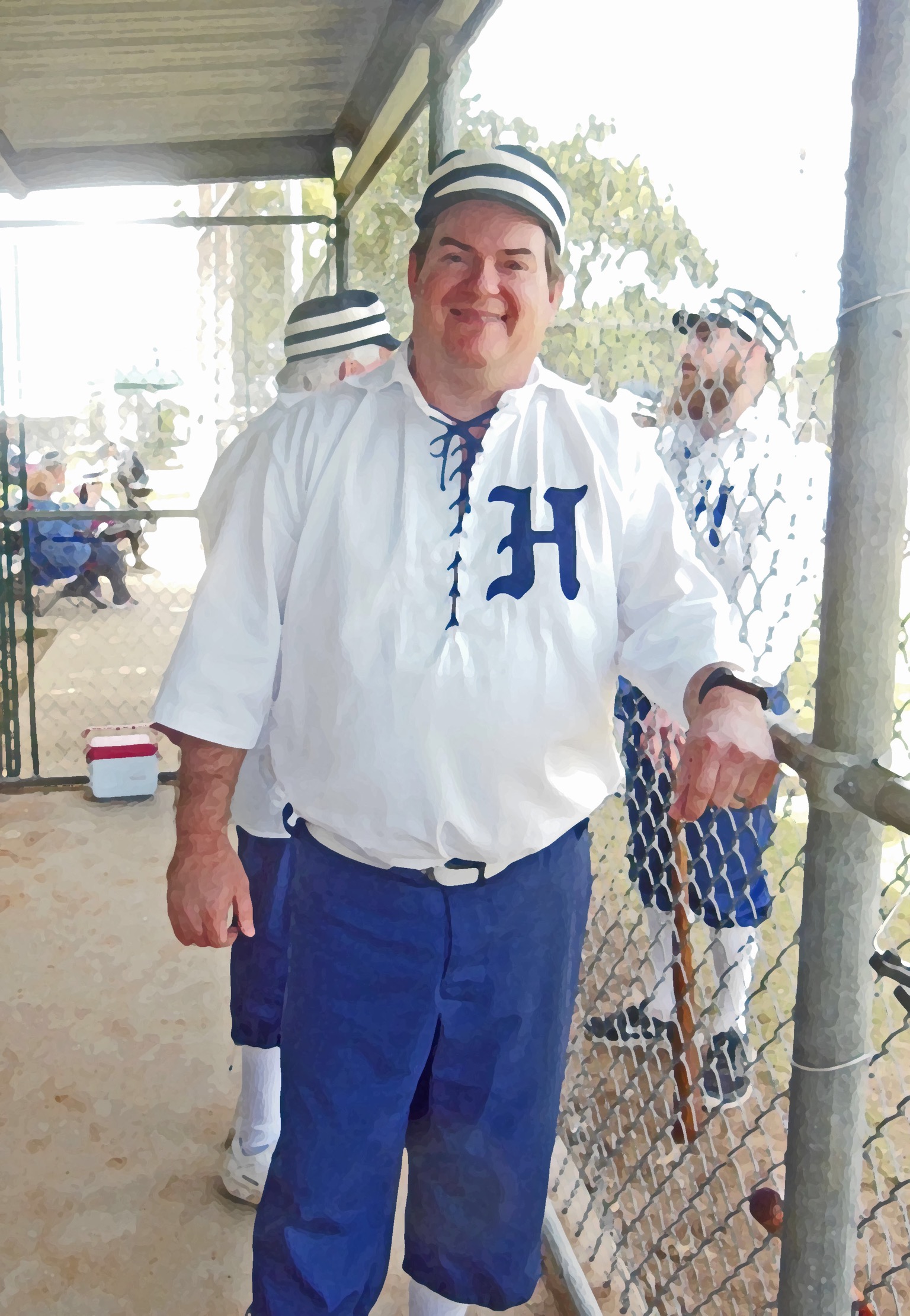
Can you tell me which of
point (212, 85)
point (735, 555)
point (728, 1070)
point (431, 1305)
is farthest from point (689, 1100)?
point (212, 85)

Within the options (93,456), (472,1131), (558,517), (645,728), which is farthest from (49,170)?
(472,1131)

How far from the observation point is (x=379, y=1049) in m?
1.50

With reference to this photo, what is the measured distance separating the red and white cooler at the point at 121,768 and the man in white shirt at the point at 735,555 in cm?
299

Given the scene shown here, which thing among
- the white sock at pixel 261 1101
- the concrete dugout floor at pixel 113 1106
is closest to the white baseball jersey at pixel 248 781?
the white sock at pixel 261 1101

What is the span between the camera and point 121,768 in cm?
490

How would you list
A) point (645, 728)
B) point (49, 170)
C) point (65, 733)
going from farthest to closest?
point (65, 733)
point (49, 170)
point (645, 728)

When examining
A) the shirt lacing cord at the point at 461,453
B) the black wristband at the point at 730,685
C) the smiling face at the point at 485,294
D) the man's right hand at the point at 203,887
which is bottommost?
the man's right hand at the point at 203,887

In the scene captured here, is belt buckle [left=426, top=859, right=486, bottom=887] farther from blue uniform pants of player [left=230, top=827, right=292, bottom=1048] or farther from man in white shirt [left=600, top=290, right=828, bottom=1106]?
blue uniform pants of player [left=230, top=827, right=292, bottom=1048]

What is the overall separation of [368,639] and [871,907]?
2.27 feet

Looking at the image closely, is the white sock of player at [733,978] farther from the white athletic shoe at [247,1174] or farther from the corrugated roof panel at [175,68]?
the corrugated roof panel at [175,68]

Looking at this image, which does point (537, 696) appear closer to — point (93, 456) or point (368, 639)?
point (368, 639)

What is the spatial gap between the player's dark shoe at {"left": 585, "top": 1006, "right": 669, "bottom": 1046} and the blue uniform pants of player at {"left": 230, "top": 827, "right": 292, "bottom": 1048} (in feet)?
2.79

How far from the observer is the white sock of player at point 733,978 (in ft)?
7.57

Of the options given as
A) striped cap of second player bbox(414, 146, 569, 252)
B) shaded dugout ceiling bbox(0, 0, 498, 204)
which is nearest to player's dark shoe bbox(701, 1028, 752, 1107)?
striped cap of second player bbox(414, 146, 569, 252)
